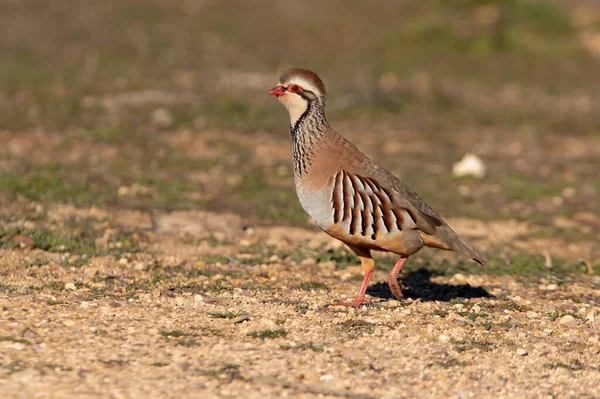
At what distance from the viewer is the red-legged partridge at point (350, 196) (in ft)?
19.5

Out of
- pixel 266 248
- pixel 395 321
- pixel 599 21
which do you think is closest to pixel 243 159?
pixel 266 248

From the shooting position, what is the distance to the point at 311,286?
6711 mm

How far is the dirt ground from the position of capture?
4.91m

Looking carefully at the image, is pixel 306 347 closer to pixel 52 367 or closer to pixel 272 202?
pixel 52 367

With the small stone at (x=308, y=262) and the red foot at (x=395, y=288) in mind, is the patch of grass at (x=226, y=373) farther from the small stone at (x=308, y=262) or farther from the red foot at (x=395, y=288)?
the small stone at (x=308, y=262)

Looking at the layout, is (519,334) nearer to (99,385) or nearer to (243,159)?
(99,385)

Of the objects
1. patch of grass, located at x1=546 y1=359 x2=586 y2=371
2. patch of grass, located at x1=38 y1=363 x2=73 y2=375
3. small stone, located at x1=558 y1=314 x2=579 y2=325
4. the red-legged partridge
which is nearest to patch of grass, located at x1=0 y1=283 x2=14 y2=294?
patch of grass, located at x1=38 y1=363 x2=73 y2=375

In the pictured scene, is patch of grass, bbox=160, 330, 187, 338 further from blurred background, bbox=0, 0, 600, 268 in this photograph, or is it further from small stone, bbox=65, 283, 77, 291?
blurred background, bbox=0, 0, 600, 268

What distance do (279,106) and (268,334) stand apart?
9.73 meters

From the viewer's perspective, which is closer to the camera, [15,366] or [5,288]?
[15,366]

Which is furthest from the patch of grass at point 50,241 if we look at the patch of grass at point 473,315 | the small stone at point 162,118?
the small stone at point 162,118

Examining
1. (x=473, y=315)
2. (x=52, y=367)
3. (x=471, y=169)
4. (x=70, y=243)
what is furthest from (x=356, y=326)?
(x=471, y=169)

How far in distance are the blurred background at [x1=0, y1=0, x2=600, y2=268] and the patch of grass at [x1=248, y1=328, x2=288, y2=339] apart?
3555 mm

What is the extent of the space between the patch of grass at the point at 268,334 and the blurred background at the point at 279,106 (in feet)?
11.7
